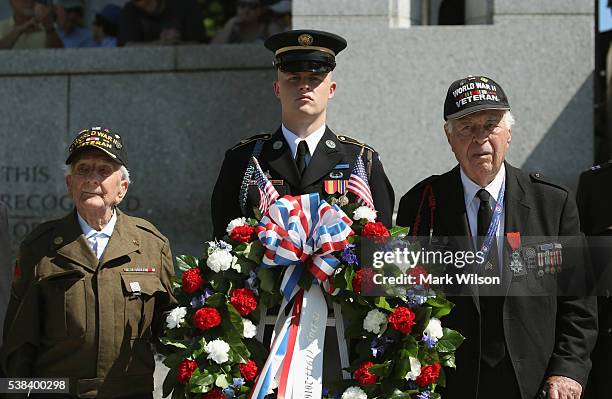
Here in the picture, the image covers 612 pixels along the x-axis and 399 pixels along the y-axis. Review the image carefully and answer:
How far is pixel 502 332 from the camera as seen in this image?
3.75 m

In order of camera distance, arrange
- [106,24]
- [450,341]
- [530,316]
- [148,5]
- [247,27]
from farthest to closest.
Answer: [106,24]
[148,5]
[247,27]
[530,316]
[450,341]

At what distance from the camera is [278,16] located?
9.97 metres

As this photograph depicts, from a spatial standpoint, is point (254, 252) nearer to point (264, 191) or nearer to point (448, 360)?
point (264, 191)

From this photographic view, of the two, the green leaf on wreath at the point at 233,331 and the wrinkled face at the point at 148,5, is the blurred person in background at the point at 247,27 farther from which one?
the green leaf on wreath at the point at 233,331

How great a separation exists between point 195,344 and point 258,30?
21.5 feet

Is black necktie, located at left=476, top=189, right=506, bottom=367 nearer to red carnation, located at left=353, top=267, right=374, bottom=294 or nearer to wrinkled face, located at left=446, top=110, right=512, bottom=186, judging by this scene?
wrinkled face, located at left=446, top=110, right=512, bottom=186

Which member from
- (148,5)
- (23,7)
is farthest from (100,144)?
(23,7)

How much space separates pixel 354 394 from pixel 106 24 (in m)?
7.98

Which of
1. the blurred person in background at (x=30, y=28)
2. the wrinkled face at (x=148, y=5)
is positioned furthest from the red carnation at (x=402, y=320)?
the blurred person in background at (x=30, y=28)

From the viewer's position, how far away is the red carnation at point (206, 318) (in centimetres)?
362

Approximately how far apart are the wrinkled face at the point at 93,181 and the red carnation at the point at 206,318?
711mm

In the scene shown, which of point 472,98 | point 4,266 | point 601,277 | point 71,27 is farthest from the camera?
point 71,27

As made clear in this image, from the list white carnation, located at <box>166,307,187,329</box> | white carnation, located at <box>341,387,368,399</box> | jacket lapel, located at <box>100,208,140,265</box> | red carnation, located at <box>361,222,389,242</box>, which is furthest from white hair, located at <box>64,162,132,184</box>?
white carnation, located at <box>341,387,368,399</box>

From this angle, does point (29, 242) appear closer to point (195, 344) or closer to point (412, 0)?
point (195, 344)
